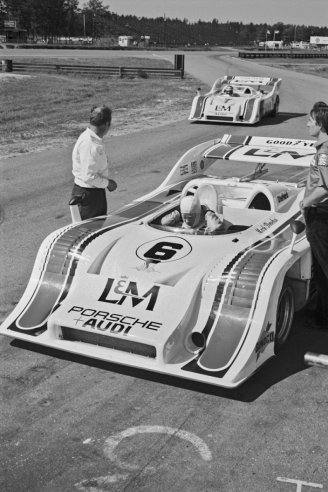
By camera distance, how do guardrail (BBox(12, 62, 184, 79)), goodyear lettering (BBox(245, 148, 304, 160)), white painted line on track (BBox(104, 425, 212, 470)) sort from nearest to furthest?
white painted line on track (BBox(104, 425, 212, 470))
goodyear lettering (BBox(245, 148, 304, 160))
guardrail (BBox(12, 62, 184, 79))

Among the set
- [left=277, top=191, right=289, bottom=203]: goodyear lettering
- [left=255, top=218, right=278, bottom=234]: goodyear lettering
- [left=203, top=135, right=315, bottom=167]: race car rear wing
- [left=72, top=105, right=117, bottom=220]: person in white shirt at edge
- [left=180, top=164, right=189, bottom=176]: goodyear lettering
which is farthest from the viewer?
[left=180, top=164, right=189, bottom=176]: goodyear lettering

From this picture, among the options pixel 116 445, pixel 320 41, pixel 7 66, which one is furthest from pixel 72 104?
pixel 320 41

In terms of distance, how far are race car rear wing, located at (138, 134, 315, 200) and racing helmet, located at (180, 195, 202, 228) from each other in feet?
3.61

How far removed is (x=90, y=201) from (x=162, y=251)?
140cm

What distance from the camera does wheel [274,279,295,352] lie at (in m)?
5.16

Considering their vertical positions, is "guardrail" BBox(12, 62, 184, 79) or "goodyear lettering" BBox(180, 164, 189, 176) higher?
"goodyear lettering" BBox(180, 164, 189, 176)

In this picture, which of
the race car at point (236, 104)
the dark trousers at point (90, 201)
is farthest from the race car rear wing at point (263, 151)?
the race car at point (236, 104)

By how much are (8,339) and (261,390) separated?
87.1 inches

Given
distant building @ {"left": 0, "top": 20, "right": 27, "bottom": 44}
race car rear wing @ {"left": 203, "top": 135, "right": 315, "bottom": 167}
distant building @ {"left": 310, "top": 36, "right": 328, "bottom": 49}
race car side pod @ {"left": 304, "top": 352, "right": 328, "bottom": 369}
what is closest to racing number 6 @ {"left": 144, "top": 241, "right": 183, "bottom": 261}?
race car side pod @ {"left": 304, "top": 352, "right": 328, "bottom": 369}

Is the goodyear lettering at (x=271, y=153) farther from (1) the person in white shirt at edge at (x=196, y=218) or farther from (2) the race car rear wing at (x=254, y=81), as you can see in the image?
(2) the race car rear wing at (x=254, y=81)

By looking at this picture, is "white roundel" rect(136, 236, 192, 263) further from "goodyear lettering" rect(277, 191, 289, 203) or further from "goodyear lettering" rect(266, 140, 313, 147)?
"goodyear lettering" rect(266, 140, 313, 147)

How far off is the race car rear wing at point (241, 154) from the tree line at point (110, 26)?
95318 millimetres

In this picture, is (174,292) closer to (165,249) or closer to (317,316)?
(165,249)

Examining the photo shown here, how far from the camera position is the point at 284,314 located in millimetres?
5281
